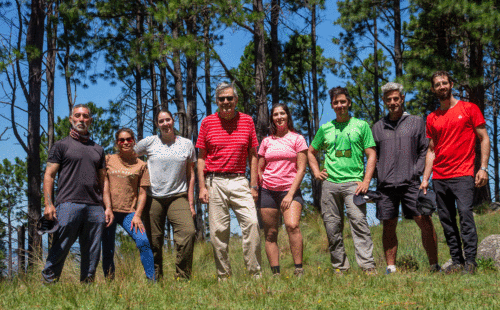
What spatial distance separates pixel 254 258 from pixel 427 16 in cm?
1187

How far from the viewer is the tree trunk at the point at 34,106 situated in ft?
37.0

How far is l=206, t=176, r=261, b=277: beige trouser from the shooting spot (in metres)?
4.74

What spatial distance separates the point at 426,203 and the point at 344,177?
84 cm

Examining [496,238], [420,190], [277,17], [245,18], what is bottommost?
[496,238]

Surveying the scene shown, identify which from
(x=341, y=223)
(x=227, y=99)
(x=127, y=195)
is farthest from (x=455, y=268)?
(x=127, y=195)

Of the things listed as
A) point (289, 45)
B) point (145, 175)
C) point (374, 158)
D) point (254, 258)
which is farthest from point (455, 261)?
point (289, 45)

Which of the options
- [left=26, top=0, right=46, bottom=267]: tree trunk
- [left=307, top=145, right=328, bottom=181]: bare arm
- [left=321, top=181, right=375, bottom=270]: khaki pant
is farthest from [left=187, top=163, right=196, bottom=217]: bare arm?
[left=26, top=0, right=46, bottom=267]: tree trunk

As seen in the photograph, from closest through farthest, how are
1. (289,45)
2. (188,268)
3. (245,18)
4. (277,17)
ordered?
(188,268) → (245,18) → (277,17) → (289,45)

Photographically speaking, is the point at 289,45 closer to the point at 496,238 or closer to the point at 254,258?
the point at 496,238

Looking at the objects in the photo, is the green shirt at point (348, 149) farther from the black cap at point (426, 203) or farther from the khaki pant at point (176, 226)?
the khaki pant at point (176, 226)

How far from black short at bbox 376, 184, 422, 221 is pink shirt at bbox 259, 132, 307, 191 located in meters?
0.94

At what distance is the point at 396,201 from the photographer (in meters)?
4.99

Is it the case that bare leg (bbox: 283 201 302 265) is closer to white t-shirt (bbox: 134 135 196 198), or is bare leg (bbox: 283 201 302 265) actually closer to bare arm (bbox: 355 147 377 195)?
bare arm (bbox: 355 147 377 195)

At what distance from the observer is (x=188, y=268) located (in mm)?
5109
